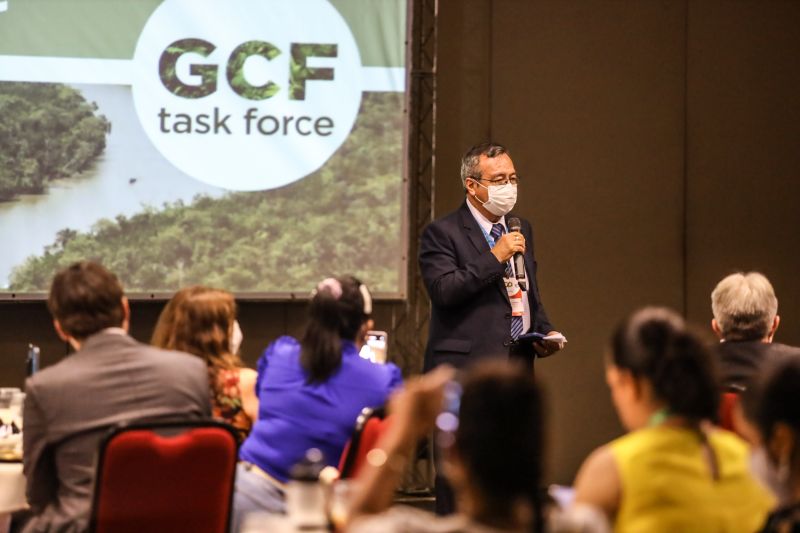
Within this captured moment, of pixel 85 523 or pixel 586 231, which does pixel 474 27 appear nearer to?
pixel 586 231

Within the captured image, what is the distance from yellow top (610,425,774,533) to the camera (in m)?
2.01

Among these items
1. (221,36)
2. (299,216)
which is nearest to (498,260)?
(299,216)

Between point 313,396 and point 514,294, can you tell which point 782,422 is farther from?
point 514,294

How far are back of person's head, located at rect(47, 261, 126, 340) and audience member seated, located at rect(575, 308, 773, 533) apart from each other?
1380 millimetres

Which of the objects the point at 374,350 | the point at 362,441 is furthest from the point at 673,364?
the point at 374,350

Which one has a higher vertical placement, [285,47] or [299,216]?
[285,47]

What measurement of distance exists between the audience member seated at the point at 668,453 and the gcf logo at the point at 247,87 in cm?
376

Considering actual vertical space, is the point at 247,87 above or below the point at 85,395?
above

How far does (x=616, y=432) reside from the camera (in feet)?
21.0

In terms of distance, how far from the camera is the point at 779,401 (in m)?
2.05

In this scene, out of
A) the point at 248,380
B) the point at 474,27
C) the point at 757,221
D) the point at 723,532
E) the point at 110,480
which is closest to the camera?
the point at 723,532

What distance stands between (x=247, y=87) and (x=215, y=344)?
2467mm

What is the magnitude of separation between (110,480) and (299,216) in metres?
3.30

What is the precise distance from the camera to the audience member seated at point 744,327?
3500 millimetres
